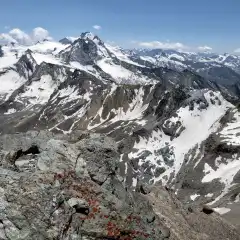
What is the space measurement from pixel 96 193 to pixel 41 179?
464 centimetres

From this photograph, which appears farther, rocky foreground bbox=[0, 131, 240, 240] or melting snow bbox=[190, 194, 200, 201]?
melting snow bbox=[190, 194, 200, 201]

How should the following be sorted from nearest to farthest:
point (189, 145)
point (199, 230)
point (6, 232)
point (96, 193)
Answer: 1. point (6, 232)
2. point (96, 193)
3. point (199, 230)
4. point (189, 145)

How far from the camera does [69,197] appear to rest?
1073 inches

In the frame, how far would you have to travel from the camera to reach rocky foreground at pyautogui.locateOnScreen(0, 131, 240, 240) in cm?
2369

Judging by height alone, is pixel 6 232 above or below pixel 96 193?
below

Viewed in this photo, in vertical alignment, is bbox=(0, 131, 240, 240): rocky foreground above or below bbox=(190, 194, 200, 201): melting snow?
above

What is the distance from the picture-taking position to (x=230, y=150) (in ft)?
539

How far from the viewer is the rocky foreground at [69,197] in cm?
2369

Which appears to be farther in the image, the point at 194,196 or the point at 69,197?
the point at 194,196

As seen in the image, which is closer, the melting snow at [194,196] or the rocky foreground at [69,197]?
the rocky foreground at [69,197]

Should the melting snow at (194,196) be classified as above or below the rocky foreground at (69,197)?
below

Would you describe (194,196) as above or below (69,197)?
below

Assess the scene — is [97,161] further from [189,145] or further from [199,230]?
[189,145]

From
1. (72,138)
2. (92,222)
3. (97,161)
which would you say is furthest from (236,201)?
(92,222)
